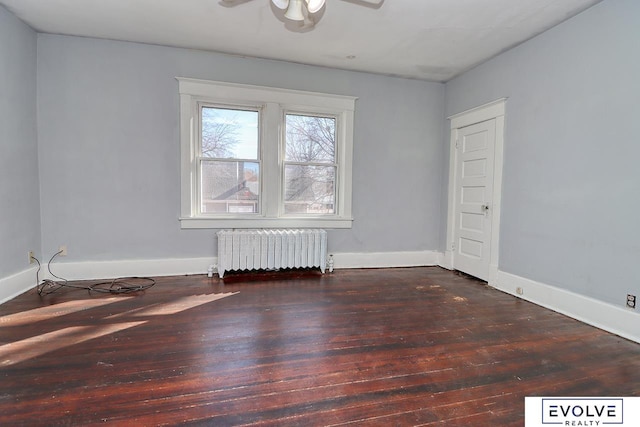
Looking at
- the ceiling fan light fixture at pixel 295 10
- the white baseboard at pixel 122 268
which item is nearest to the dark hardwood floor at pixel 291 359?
the white baseboard at pixel 122 268

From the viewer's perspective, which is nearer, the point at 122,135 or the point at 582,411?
the point at 582,411

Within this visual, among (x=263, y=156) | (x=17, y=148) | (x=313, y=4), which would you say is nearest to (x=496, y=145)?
(x=313, y=4)

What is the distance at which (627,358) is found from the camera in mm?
2195

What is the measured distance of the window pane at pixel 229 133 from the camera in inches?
162

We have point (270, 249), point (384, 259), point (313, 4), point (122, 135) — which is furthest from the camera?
point (384, 259)

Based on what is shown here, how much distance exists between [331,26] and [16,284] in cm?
410

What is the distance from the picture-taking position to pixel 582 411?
65.4 inches

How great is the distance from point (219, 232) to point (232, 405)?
103 inches

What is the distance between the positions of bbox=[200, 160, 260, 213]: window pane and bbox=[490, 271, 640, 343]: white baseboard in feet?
10.6

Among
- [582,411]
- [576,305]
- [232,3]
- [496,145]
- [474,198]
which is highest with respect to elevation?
[232,3]

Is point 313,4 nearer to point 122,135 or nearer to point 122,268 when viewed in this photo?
point 122,135

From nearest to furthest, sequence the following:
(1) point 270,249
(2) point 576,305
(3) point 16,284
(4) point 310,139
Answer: (2) point 576,305 < (3) point 16,284 < (1) point 270,249 < (4) point 310,139

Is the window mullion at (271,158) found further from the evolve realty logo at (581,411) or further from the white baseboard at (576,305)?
the evolve realty logo at (581,411)

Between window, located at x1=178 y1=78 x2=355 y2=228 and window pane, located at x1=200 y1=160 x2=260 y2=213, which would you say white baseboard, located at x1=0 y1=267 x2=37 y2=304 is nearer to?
window, located at x1=178 y1=78 x2=355 y2=228
